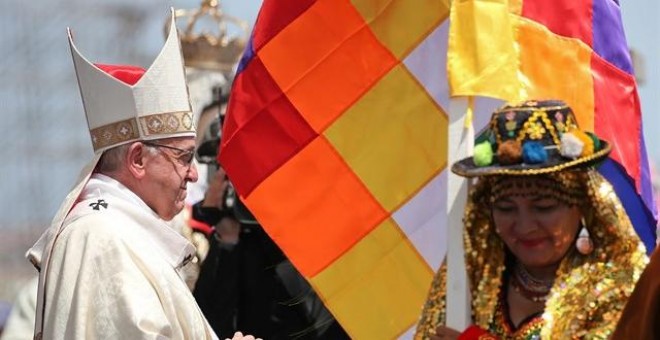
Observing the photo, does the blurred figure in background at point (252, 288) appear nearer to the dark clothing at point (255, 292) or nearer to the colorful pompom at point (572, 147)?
the dark clothing at point (255, 292)

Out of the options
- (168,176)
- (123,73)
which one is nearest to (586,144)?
(168,176)

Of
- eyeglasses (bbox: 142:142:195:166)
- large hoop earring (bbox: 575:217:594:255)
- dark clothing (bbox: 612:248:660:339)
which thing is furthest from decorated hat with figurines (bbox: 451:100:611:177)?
eyeglasses (bbox: 142:142:195:166)

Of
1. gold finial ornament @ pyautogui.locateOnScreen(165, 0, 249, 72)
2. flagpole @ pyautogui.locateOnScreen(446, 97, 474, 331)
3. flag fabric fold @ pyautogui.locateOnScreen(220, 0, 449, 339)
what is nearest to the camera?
flagpole @ pyautogui.locateOnScreen(446, 97, 474, 331)

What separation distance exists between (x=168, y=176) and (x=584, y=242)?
170 cm

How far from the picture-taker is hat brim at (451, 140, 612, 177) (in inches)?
235

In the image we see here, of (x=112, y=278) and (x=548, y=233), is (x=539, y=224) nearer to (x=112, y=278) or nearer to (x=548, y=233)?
(x=548, y=233)

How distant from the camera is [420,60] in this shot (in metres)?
7.78

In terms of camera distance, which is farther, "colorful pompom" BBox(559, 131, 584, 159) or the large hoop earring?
the large hoop earring

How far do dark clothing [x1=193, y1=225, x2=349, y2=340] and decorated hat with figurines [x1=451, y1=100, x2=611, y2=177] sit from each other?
2.94 meters

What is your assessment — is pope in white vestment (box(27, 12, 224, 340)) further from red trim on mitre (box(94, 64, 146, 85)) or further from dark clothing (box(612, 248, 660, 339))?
dark clothing (box(612, 248, 660, 339))

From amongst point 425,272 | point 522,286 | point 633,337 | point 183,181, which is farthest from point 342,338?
point 633,337

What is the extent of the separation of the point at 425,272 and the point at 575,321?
1.66 meters

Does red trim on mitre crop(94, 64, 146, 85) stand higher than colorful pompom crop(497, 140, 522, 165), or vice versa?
red trim on mitre crop(94, 64, 146, 85)

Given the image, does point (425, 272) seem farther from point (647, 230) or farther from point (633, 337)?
point (633, 337)
